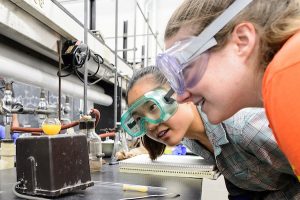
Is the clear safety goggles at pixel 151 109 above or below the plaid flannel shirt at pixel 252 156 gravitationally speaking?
above

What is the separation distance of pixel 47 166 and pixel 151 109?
53 centimetres

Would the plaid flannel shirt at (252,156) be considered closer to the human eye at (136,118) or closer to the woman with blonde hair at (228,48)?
the human eye at (136,118)

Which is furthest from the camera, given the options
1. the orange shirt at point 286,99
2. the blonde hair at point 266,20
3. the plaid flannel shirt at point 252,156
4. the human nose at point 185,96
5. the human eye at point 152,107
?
the human eye at point 152,107

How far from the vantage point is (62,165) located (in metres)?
0.76

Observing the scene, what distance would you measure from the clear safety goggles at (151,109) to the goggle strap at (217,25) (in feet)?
1.49

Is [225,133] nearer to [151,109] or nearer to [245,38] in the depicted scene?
[151,109]

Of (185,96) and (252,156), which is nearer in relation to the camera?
(185,96)

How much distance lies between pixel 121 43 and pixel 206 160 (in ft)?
9.99

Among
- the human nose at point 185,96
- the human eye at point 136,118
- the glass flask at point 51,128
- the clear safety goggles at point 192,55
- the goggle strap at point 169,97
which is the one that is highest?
the clear safety goggles at point 192,55

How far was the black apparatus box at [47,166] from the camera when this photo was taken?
0.72 meters

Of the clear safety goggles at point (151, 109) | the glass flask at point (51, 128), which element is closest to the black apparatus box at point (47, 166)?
the glass flask at point (51, 128)

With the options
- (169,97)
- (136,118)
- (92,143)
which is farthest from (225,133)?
(92,143)

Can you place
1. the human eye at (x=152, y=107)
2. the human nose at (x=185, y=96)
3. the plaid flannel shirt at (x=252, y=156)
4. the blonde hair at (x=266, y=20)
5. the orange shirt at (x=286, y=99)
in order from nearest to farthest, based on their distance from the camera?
the orange shirt at (x=286, y=99), the blonde hair at (x=266, y=20), the human nose at (x=185, y=96), the plaid flannel shirt at (x=252, y=156), the human eye at (x=152, y=107)

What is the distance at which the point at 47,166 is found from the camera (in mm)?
722
